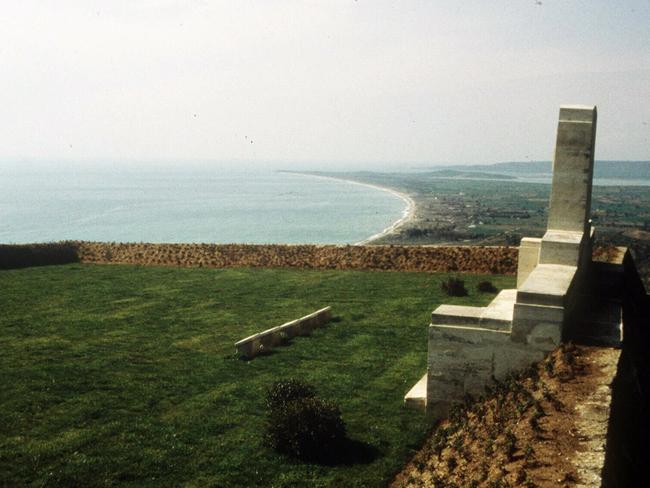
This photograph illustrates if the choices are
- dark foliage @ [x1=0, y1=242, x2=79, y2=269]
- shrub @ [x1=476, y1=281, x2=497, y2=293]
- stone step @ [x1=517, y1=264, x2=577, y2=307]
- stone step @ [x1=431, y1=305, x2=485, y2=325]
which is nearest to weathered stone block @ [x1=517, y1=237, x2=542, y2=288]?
stone step @ [x1=517, y1=264, x2=577, y2=307]

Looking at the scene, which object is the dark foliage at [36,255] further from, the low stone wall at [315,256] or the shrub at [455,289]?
the shrub at [455,289]

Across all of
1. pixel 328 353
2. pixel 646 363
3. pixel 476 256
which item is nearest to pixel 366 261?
pixel 476 256

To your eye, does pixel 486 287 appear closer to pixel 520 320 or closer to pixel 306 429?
pixel 520 320

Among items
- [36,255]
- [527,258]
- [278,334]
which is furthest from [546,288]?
[36,255]

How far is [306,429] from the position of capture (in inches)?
332

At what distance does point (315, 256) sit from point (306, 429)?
16.6 m

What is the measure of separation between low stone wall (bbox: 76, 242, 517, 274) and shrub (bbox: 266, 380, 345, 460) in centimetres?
1444

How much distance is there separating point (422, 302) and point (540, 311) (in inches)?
366

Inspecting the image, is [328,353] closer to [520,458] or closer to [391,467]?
[391,467]

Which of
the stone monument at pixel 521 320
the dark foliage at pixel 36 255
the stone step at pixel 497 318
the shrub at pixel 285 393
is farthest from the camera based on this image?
the dark foliage at pixel 36 255

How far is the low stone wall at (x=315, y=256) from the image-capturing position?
22500mm

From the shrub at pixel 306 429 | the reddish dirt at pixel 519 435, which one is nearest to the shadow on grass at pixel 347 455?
the shrub at pixel 306 429

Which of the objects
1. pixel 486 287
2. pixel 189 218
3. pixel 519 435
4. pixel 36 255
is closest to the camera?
pixel 519 435

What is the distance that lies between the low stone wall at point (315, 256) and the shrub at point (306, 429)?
14441 millimetres
